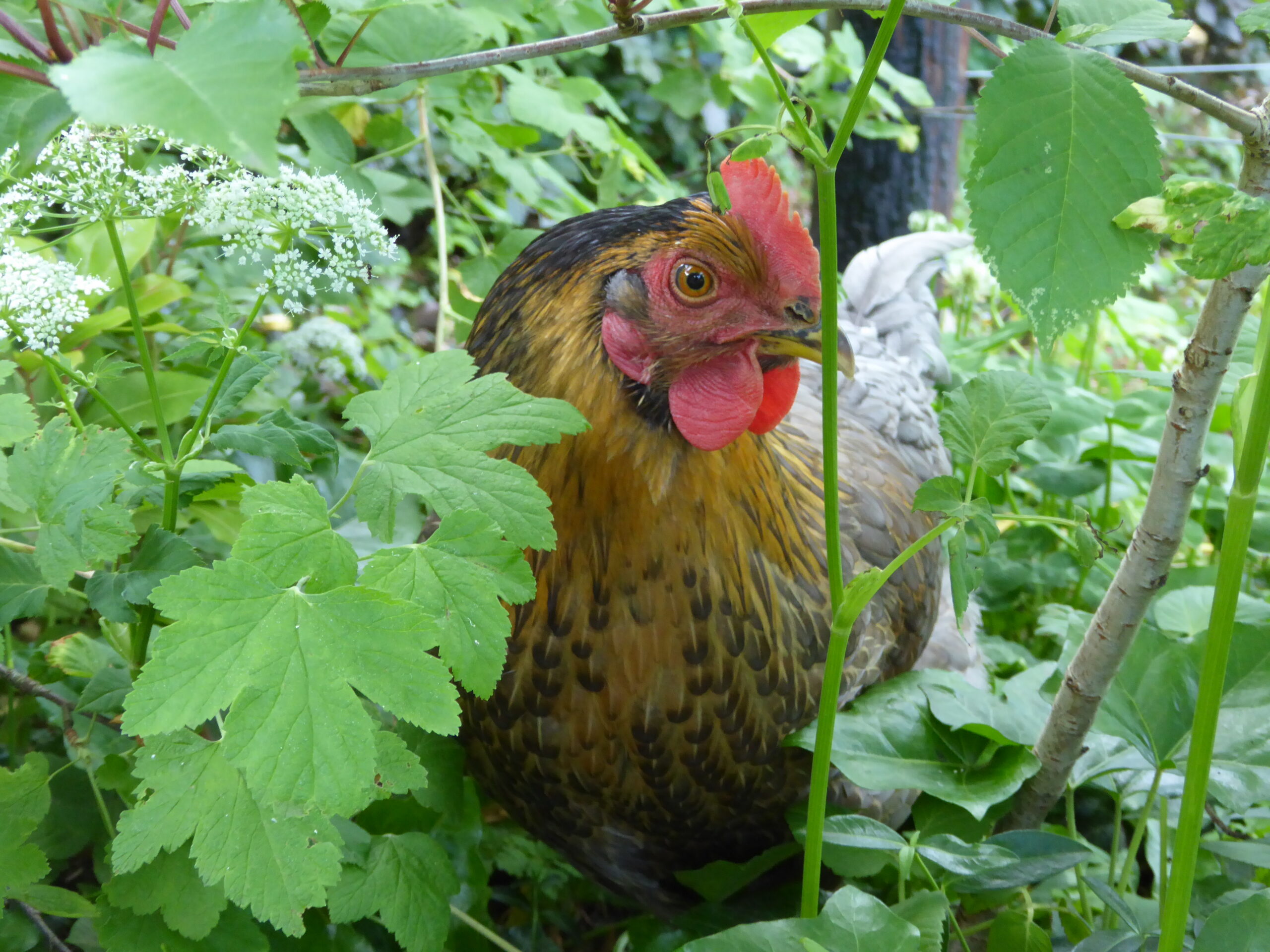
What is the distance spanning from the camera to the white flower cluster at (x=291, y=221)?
91cm

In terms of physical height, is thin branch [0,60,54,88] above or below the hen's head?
above

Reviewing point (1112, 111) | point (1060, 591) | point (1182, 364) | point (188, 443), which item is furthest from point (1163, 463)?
point (1060, 591)

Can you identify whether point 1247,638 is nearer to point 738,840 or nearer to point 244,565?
point 738,840

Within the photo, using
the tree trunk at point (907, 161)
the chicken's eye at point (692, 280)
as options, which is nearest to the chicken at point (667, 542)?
the chicken's eye at point (692, 280)

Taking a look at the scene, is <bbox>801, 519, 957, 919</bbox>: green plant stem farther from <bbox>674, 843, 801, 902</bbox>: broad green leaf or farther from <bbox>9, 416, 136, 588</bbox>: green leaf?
<bbox>9, 416, 136, 588</bbox>: green leaf

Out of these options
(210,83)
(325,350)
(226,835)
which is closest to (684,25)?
(210,83)

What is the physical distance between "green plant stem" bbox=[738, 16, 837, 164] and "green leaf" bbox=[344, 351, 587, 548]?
35cm

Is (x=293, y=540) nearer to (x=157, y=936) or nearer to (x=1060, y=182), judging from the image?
(x=157, y=936)

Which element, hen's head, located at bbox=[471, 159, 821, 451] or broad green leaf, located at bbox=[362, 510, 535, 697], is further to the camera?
hen's head, located at bbox=[471, 159, 821, 451]

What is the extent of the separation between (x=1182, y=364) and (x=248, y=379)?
103 centimetres

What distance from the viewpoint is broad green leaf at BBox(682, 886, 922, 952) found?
96 cm

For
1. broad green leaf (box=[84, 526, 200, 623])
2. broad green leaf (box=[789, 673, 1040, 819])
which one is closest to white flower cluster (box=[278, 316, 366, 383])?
broad green leaf (box=[84, 526, 200, 623])

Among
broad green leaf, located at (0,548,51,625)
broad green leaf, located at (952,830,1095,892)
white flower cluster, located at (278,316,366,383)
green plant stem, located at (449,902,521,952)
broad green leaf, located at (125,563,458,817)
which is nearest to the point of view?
broad green leaf, located at (125,563,458,817)

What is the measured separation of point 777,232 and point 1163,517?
58 cm
